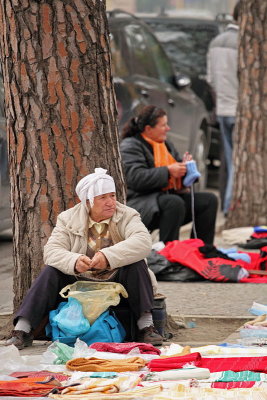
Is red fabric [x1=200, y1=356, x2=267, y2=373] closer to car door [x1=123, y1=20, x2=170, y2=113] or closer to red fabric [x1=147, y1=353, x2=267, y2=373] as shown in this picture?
red fabric [x1=147, y1=353, x2=267, y2=373]

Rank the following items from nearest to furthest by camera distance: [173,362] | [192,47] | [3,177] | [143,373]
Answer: [143,373] < [173,362] < [3,177] < [192,47]

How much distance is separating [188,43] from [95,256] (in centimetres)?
1146

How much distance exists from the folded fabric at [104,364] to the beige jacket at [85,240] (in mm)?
723

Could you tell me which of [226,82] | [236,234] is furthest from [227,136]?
Answer: [236,234]

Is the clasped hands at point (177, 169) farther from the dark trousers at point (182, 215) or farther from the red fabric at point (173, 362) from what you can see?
the red fabric at point (173, 362)

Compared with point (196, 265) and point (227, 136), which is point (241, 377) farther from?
point (227, 136)

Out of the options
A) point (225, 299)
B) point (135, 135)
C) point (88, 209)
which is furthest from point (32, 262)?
point (135, 135)

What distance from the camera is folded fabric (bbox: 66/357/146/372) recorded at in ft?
19.5

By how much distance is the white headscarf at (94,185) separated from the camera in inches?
270

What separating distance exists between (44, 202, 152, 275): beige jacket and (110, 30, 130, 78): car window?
6.58 m

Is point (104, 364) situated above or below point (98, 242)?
below

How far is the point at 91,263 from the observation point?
668 centimetres

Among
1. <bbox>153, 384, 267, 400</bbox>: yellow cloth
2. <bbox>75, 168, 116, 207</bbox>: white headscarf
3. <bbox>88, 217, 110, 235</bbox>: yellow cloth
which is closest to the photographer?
<bbox>153, 384, 267, 400</bbox>: yellow cloth

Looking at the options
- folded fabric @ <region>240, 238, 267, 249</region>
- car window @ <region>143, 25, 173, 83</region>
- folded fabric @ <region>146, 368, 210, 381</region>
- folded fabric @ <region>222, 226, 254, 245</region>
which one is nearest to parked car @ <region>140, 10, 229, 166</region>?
car window @ <region>143, 25, 173, 83</region>
